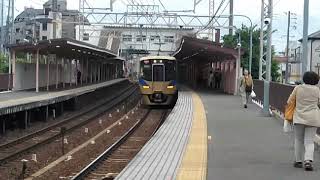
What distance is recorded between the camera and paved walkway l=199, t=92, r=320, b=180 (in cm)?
903

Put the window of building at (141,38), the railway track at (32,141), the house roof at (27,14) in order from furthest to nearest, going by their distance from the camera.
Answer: the house roof at (27,14)
the window of building at (141,38)
the railway track at (32,141)

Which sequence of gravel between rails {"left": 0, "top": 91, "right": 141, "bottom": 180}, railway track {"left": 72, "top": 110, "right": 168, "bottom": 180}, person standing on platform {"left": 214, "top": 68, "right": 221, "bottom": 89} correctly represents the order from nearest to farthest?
railway track {"left": 72, "top": 110, "right": 168, "bottom": 180} < gravel between rails {"left": 0, "top": 91, "right": 141, "bottom": 180} < person standing on platform {"left": 214, "top": 68, "right": 221, "bottom": 89}

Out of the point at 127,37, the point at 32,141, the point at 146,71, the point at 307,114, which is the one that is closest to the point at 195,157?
the point at 307,114

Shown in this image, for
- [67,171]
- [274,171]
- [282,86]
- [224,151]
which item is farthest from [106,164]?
[282,86]

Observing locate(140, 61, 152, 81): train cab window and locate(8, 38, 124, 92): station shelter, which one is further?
locate(8, 38, 124, 92): station shelter

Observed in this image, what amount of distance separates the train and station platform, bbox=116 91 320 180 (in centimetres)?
1300

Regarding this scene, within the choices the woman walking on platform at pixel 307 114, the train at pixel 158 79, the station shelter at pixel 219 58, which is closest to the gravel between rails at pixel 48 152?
the train at pixel 158 79

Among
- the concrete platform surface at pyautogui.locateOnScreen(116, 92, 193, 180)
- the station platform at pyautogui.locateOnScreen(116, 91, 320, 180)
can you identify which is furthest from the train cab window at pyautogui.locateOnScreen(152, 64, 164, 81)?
the concrete platform surface at pyautogui.locateOnScreen(116, 92, 193, 180)

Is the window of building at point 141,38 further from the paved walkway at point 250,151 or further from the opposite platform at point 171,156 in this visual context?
the opposite platform at point 171,156

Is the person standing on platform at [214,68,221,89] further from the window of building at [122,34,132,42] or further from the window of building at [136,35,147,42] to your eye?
the window of building at [122,34,132,42]

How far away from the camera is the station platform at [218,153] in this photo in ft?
29.7

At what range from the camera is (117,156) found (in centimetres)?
1552

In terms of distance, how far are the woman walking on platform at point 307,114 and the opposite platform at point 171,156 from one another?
1.59 m

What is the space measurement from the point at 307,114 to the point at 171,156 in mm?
2744
